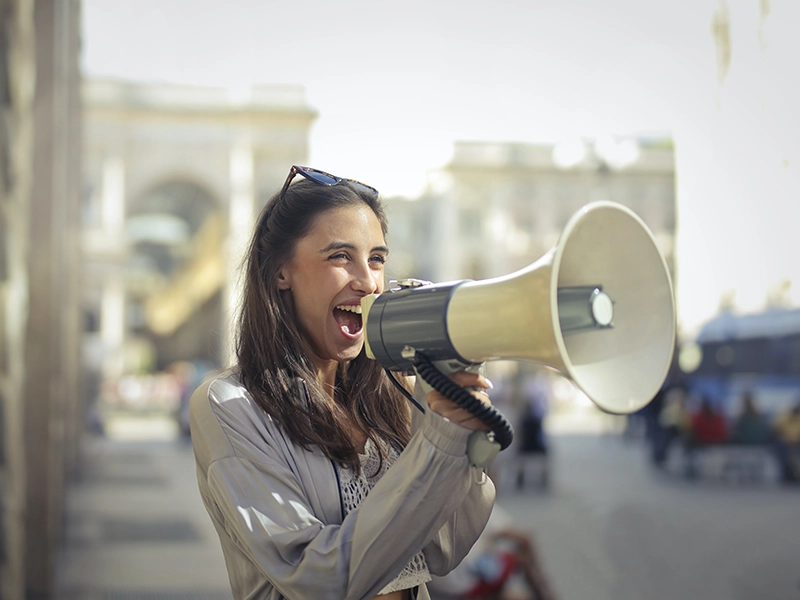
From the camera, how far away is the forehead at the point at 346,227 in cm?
138

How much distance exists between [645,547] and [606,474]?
15.7 ft

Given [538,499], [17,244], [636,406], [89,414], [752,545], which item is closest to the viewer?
[636,406]

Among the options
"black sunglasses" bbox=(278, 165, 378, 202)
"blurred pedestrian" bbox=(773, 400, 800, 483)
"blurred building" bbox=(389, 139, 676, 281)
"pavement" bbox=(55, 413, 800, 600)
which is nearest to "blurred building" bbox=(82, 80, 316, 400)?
"blurred building" bbox=(389, 139, 676, 281)

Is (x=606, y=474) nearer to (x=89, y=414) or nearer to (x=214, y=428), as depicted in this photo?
(x=89, y=414)

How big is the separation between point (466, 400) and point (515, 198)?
1843 centimetres

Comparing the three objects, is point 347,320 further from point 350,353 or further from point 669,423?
point 669,423

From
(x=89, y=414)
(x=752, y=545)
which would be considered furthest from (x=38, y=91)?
(x=89, y=414)

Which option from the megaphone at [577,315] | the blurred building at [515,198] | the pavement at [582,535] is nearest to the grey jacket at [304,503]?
the megaphone at [577,315]

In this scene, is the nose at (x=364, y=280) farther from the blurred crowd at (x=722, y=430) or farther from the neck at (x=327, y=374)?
the blurred crowd at (x=722, y=430)

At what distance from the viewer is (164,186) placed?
31703mm

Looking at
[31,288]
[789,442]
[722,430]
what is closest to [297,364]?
[31,288]

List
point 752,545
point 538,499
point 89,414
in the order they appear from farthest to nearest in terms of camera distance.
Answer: point 89,414 < point 538,499 < point 752,545

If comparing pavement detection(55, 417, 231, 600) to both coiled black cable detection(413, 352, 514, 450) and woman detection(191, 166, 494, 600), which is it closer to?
woman detection(191, 166, 494, 600)

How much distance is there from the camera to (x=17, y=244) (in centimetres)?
387
